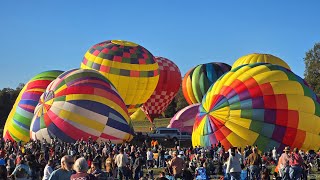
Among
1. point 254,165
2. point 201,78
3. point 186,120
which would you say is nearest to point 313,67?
point 201,78

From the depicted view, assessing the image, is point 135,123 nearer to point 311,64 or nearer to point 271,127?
point 311,64

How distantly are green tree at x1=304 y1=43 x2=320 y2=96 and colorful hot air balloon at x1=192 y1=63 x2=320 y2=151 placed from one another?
35.6 m

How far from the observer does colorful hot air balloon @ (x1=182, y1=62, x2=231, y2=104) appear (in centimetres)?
3984

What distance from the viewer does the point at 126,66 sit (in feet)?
107

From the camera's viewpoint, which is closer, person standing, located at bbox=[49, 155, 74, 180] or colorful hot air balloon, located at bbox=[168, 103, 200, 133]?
person standing, located at bbox=[49, 155, 74, 180]

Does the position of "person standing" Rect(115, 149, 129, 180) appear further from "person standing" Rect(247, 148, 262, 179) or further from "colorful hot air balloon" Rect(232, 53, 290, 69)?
"colorful hot air balloon" Rect(232, 53, 290, 69)

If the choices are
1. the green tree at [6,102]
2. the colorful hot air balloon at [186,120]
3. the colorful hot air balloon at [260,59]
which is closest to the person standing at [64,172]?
the colorful hot air balloon at [186,120]

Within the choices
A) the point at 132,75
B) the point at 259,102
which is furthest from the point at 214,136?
the point at 132,75

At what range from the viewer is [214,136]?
1947 cm

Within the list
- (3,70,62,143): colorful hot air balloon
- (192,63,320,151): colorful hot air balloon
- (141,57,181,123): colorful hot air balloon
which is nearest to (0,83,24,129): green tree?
(141,57,181,123): colorful hot air balloon

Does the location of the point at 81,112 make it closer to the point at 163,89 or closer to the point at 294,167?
the point at 294,167

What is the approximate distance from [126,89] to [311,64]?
29.3 meters

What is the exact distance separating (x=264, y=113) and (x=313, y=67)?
38248mm

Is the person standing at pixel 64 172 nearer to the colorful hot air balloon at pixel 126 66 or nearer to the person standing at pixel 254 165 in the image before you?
the person standing at pixel 254 165
